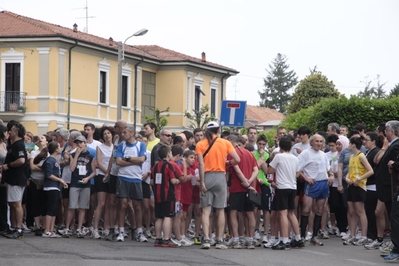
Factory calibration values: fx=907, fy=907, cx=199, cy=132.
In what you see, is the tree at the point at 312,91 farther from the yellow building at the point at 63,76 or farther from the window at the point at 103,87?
the window at the point at 103,87

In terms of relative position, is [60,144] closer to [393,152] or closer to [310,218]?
[310,218]

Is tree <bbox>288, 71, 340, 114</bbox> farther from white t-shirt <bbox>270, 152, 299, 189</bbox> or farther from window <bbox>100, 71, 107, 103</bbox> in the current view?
white t-shirt <bbox>270, 152, 299, 189</bbox>

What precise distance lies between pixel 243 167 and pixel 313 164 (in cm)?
151

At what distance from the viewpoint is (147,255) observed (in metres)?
13.4

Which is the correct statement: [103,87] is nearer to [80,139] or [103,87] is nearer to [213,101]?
[213,101]

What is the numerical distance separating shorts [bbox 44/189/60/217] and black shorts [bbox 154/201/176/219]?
2.05 m

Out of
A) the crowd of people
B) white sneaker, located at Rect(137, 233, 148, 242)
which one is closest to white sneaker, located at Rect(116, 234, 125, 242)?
the crowd of people

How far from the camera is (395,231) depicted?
13.7 m

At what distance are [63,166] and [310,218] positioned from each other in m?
4.66

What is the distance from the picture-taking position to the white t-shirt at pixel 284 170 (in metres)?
15.3

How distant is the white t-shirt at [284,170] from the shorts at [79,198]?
348 centimetres

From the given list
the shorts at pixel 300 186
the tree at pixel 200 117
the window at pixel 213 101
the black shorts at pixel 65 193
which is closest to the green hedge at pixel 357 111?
the shorts at pixel 300 186

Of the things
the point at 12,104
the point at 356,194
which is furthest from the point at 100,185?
the point at 12,104

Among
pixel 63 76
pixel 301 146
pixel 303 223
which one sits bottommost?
pixel 303 223
